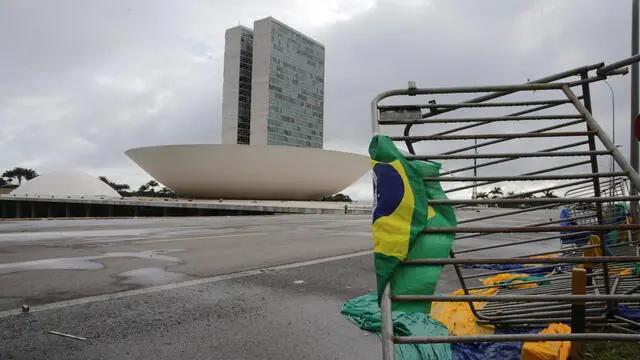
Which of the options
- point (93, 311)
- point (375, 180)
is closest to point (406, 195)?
point (375, 180)

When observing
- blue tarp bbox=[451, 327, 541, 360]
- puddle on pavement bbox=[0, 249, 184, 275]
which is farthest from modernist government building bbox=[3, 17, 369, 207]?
blue tarp bbox=[451, 327, 541, 360]

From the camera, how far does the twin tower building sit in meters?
81.1

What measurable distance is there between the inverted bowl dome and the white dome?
34.0 m

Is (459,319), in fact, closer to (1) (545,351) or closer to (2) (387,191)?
(1) (545,351)

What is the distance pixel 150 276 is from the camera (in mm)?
5379

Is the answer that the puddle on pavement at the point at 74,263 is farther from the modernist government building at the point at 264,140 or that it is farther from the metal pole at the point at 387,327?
the modernist government building at the point at 264,140

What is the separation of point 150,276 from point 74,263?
1.73m

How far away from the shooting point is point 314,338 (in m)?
3.15

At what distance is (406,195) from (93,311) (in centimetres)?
309

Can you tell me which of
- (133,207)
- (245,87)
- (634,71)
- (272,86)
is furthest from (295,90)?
(634,71)

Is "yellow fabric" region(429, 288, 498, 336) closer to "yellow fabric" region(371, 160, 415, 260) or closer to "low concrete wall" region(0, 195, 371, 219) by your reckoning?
"yellow fabric" region(371, 160, 415, 260)

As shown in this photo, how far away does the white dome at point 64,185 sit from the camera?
7875cm

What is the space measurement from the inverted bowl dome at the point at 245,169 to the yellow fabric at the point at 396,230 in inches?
1765

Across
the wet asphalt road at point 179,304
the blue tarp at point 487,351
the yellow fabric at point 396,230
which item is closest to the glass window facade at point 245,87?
the wet asphalt road at point 179,304
